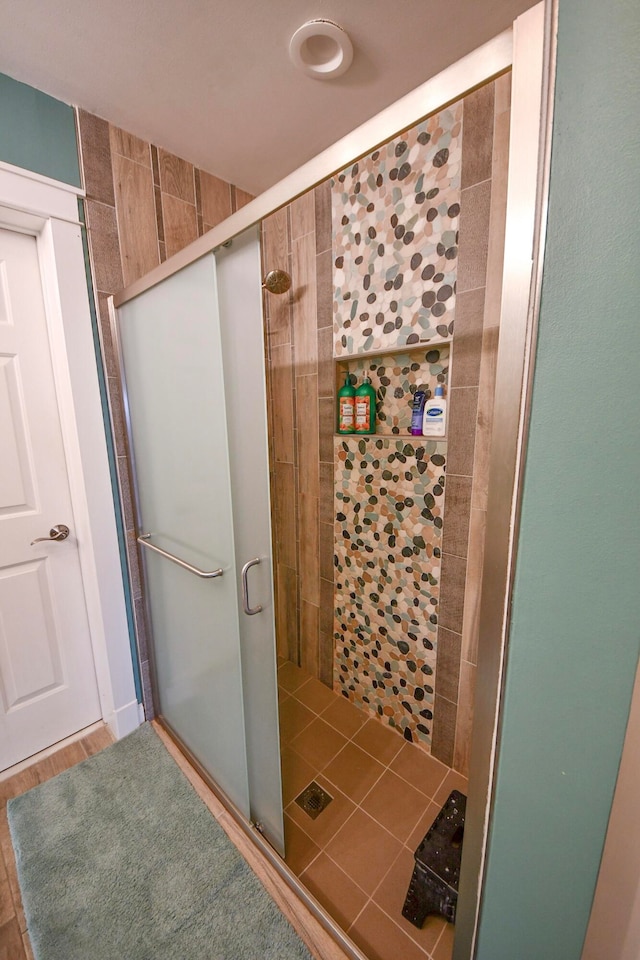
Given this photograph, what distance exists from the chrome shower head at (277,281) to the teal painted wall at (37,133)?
2.45ft

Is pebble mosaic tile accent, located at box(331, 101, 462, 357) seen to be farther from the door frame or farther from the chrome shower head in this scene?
the door frame

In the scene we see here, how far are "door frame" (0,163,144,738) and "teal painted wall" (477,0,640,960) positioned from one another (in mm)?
1501

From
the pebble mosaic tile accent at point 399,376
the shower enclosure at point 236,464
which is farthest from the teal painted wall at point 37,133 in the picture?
the pebble mosaic tile accent at point 399,376

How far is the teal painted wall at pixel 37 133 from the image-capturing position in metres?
1.14

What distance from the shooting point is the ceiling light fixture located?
3.31 ft

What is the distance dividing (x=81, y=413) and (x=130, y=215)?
814 millimetres

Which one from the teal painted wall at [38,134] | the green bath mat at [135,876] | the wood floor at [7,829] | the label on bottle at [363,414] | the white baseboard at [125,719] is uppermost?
the teal painted wall at [38,134]

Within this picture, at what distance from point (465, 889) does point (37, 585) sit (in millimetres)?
1692

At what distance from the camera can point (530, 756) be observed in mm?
553

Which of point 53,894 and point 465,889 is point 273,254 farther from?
point 53,894

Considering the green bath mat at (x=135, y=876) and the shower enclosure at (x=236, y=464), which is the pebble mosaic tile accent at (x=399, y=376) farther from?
the green bath mat at (x=135, y=876)

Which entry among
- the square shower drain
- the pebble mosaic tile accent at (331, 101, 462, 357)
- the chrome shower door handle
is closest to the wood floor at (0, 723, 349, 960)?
the square shower drain

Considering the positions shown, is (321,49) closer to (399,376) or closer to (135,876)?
(399,376)

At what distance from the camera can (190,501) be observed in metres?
1.17
